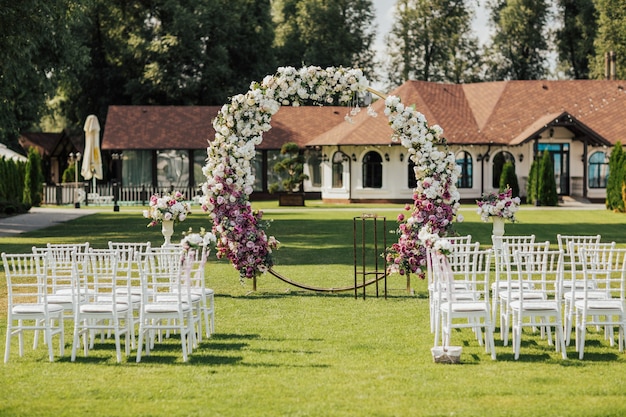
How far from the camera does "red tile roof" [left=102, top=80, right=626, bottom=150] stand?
4759 cm

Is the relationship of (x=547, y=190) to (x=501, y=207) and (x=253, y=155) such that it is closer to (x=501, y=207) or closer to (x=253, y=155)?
(x=501, y=207)

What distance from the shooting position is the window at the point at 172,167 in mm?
50844

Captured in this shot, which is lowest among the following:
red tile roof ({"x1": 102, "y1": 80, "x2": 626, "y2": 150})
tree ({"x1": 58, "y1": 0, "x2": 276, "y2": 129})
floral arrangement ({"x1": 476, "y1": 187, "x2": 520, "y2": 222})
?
floral arrangement ({"x1": 476, "y1": 187, "x2": 520, "y2": 222})

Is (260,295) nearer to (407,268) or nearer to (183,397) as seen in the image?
(407,268)

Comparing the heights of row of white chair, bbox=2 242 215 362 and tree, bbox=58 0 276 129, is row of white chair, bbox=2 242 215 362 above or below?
below

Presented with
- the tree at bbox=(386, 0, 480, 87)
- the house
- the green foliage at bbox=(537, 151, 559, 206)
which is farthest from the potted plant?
the tree at bbox=(386, 0, 480, 87)

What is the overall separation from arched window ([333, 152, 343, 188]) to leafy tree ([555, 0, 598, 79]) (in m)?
24.8

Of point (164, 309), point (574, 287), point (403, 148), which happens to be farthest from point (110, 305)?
point (403, 148)

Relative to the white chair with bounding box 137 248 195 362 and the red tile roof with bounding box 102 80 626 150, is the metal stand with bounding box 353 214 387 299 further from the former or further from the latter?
the red tile roof with bounding box 102 80 626 150

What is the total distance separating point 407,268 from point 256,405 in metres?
7.98

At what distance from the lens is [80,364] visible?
10297 millimetres

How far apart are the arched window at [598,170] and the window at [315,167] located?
1332cm

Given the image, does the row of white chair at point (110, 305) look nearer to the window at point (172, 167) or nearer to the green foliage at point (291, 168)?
the green foliage at point (291, 168)

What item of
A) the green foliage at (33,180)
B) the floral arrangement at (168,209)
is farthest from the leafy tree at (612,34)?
the floral arrangement at (168,209)
